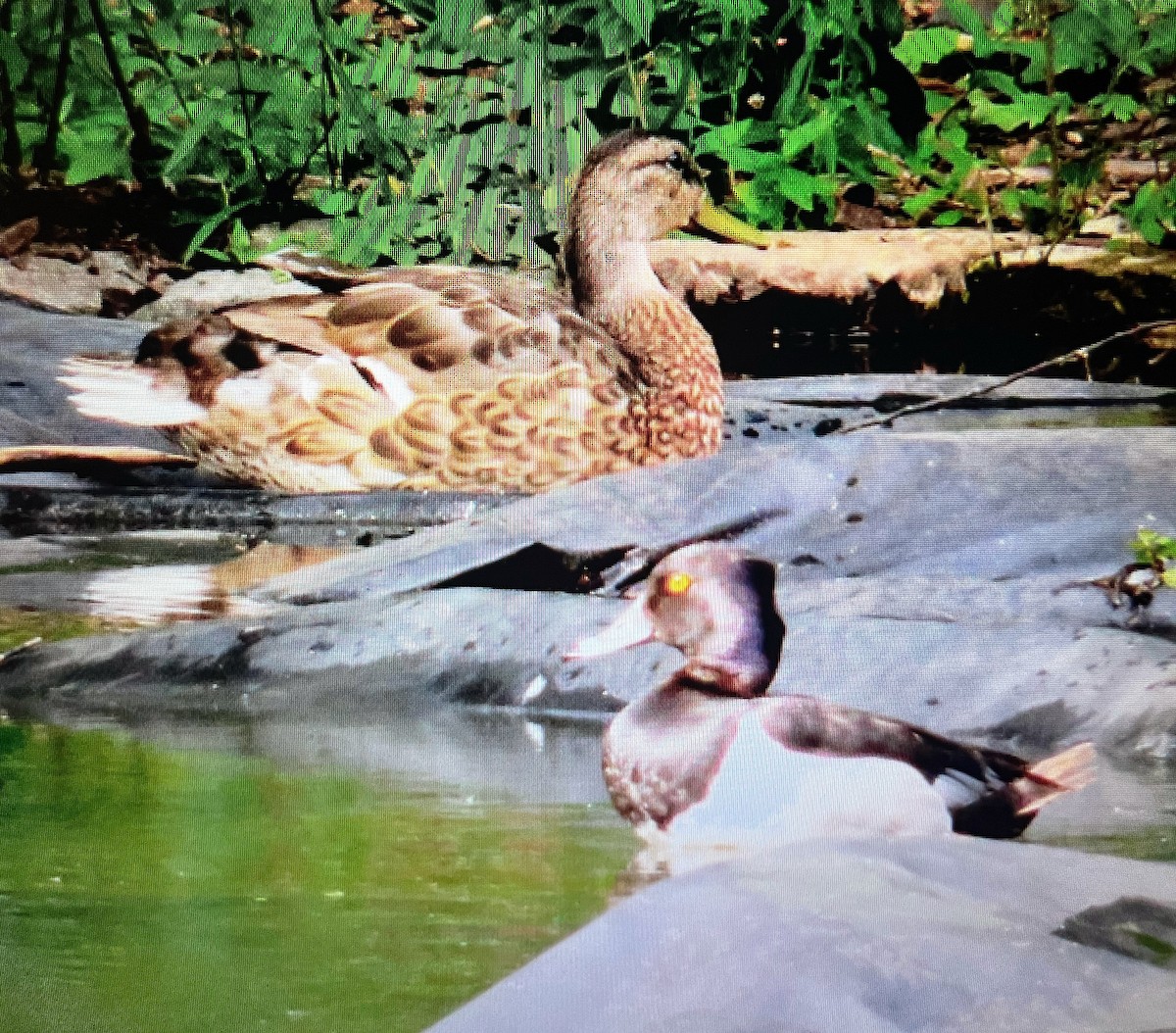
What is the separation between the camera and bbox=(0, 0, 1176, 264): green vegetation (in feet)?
5.57

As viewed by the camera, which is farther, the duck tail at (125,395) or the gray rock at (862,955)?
the duck tail at (125,395)

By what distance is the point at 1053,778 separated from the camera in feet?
5.04

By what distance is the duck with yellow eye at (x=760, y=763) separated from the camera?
59.3 inches

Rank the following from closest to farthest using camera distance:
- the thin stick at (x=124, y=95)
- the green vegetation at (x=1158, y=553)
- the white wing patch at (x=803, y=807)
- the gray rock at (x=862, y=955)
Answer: the gray rock at (x=862, y=955), the white wing patch at (x=803, y=807), the green vegetation at (x=1158, y=553), the thin stick at (x=124, y=95)

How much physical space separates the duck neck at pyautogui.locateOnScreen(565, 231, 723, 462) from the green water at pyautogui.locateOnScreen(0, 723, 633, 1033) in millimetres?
400

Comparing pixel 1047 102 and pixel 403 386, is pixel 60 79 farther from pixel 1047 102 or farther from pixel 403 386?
pixel 1047 102

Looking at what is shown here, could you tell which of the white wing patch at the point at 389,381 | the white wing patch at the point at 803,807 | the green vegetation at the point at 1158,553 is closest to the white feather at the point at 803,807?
the white wing patch at the point at 803,807

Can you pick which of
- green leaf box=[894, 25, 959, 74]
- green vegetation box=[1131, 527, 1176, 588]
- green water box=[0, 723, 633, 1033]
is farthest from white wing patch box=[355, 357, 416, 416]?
green vegetation box=[1131, 527, 1176, 588]

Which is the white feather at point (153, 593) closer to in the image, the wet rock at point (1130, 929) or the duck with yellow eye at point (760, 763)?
the duck with yellow eye at point (760, 763)

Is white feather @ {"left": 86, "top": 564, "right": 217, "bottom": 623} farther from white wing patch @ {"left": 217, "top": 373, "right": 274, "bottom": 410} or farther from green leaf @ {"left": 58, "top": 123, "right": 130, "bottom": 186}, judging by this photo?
green leaf @ {"left": 58, "top": 123, "right": 130, "bottom": 186}

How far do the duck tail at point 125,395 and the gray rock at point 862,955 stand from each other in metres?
0.69

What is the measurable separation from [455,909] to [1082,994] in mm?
546

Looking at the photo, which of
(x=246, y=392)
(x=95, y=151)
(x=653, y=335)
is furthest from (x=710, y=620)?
(x=95, y=151)

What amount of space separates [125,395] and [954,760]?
921 millimetres
